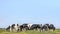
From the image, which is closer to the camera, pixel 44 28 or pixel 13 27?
pixel 13 27

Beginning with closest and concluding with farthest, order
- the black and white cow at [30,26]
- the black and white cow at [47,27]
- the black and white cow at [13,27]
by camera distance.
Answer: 1. the black and white cow at [13,27]
2. the black and white cow at [47,27]
3. the black and white cow at [30,26]

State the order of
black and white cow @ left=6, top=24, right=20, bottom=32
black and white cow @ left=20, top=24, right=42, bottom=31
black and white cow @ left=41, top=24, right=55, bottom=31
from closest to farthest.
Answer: black and white cow @ left=6, top=24, right=20, bottom=32
black and white cow @ left=41, top=24, right=55, bottom=31
black and white cow @ left=20, top=24, right=42, bottom=31

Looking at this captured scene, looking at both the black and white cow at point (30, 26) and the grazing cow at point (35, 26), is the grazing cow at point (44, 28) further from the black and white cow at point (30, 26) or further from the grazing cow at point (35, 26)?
the grazing cow at point (35, 26)

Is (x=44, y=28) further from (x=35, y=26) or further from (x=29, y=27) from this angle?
(x=29, y=27)

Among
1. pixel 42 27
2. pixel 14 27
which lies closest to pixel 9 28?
pixel 14 27

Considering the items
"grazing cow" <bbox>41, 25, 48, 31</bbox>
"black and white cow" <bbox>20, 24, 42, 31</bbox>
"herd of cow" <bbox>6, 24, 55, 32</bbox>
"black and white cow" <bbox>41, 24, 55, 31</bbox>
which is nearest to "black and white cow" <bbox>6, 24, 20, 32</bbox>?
"herd of cow" <bbox>6, 24, 55, 32</bbox>

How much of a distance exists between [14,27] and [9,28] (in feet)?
5.23

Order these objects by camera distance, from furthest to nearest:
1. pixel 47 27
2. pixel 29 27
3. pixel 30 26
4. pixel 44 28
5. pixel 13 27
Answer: pixel 30 26 < pixel 29 27 < pixel 47 27 < pixel 44 28 < pixel 13 27

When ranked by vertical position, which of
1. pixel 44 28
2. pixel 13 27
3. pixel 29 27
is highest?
pixel 13 27

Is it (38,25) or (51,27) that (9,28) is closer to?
(38,25)

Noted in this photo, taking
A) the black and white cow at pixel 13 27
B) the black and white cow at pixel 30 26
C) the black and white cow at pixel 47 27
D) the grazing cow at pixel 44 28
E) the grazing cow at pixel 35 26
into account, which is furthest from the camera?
the grazing cow at pixel 35 26

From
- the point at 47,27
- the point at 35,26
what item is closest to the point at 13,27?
the point at 35,26

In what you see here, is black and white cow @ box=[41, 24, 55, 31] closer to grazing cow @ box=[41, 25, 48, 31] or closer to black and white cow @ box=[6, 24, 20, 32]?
grazing cow @ box=[41, 25, 48, 31]

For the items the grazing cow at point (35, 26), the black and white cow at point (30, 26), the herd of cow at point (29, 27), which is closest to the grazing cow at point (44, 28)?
the herd of cow at point (29, 27)
